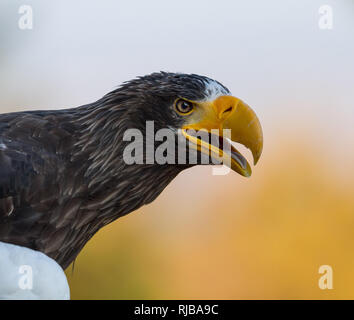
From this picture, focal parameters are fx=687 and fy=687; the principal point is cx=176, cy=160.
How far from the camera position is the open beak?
2244mm

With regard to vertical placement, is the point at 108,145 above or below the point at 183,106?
below

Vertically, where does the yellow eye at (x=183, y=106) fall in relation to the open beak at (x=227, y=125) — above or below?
above

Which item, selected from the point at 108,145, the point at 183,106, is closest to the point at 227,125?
the point at 183,106

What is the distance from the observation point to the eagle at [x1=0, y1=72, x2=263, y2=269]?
85.6 inches

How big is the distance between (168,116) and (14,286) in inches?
29.0

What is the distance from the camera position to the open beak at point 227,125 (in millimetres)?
2244

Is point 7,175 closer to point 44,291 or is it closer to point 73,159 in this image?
point 73,159

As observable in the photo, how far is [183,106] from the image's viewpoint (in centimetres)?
226

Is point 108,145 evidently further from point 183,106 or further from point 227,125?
point 227,125

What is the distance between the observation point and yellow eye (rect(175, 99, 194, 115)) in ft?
7.39

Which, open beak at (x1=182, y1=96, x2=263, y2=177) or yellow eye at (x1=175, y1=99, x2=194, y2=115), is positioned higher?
yellow eye at (x1=175, y1=99, x2=194, y2=115)

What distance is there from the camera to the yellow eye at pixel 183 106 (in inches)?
88.7

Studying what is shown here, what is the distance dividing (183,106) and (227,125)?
16 cm
